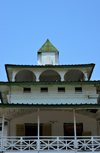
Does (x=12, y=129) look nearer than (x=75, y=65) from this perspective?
Yes

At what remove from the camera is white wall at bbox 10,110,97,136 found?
20781 mm

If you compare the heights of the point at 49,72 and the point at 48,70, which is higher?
the point at 48,70

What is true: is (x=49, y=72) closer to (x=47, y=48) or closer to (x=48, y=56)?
(x=48, y=56)

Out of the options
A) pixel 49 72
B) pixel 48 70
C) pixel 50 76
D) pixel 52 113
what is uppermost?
pixel 48 70

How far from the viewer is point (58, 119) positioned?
68.5ft

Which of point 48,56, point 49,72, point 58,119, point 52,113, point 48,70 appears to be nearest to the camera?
point 58,119

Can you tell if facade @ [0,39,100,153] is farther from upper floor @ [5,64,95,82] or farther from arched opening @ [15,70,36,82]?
arched opening @ [15,70,36,82]

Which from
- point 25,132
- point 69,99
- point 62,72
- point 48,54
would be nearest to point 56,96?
point 69,99

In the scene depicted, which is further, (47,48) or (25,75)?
(47,48)

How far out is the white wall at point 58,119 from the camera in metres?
20.8

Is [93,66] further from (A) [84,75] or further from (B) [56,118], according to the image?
(B) [56,118]

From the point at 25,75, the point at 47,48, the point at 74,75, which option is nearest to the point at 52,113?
the point at 74,75

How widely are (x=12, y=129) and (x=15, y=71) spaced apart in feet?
18.8

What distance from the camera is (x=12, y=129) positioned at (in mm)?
20688
